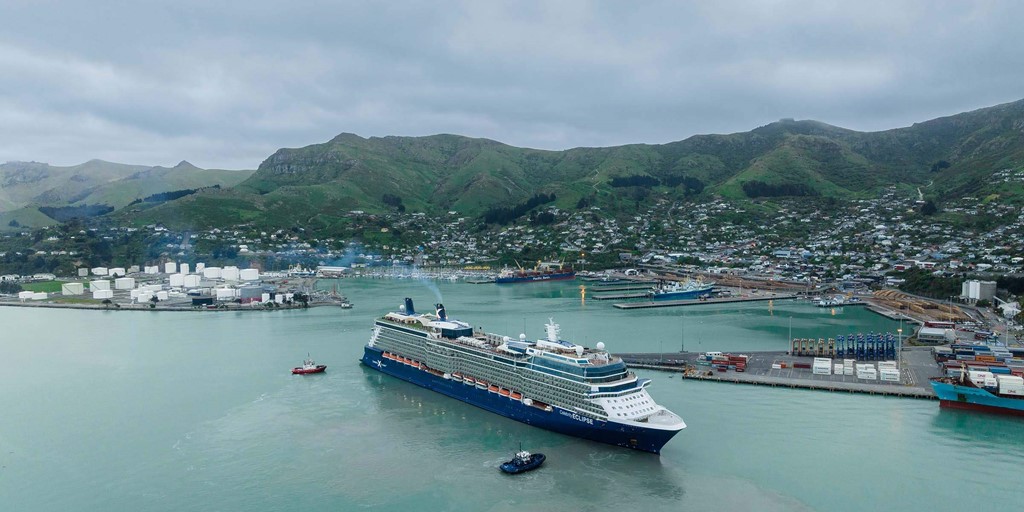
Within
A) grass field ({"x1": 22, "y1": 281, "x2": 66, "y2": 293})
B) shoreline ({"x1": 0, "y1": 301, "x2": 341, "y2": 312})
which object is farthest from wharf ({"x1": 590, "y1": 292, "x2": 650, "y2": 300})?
grass field ({"x1": 22, "y1": 281, "x2": 66, "y2": 293})

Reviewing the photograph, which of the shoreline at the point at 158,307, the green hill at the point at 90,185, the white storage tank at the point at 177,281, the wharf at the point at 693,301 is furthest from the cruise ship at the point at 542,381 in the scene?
the green hill at the point at 90,185

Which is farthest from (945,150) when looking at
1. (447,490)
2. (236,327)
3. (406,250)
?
(447,490)

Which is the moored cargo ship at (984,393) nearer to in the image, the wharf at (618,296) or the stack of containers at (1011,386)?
the stack of containers at (1011,386)

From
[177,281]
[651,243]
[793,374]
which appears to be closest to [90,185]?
[177,281]

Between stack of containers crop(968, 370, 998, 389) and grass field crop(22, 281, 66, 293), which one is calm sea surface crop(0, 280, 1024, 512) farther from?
grass field crop(22, 281, 66, 293)

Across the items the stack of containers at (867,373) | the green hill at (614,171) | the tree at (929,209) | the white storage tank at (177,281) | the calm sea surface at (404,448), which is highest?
the green hill at (614,171)

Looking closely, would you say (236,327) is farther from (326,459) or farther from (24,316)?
(326,459)
